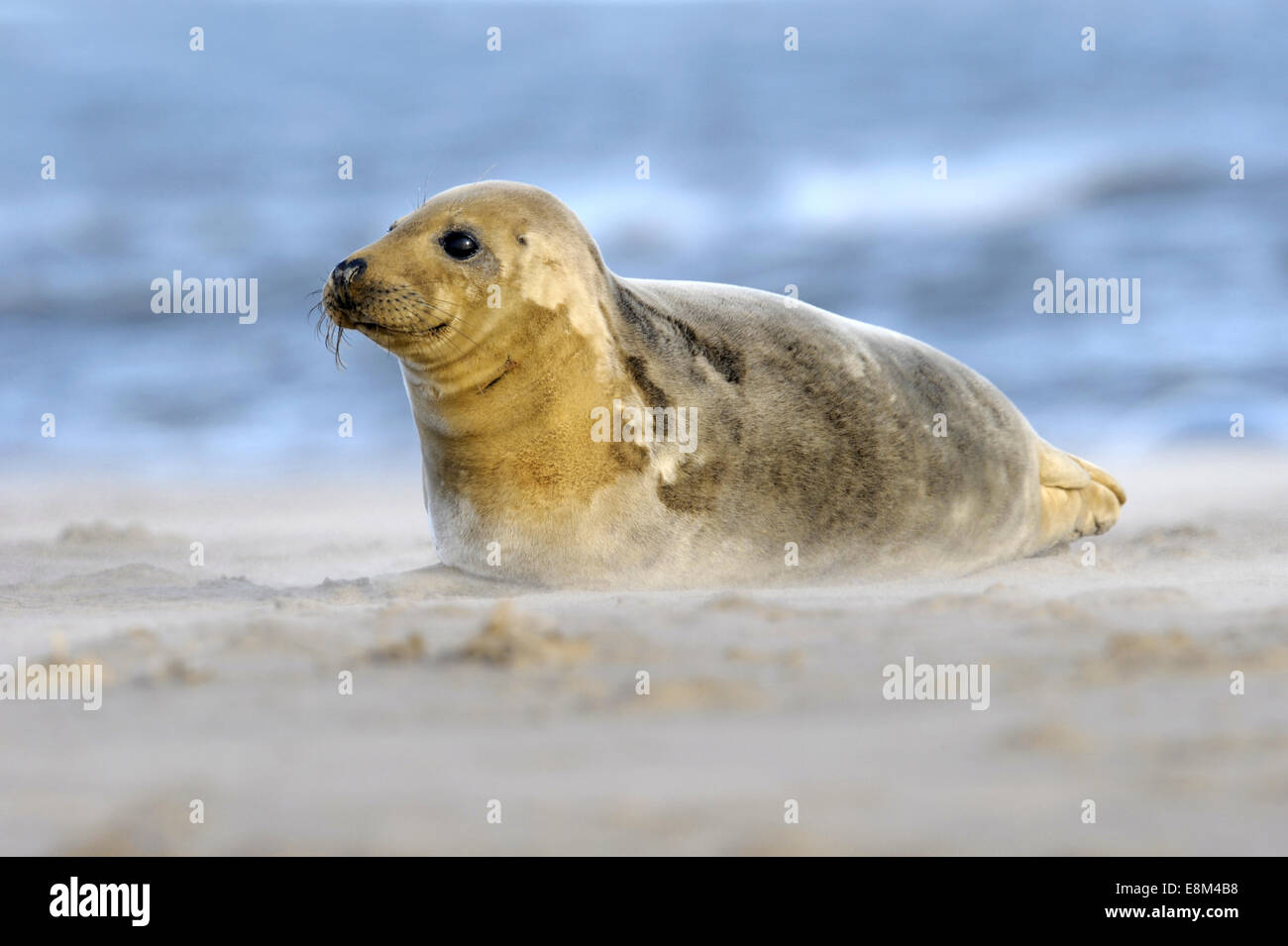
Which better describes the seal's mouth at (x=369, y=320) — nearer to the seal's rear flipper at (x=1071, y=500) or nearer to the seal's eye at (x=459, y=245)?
the seal's eye at (x=459, y=245)

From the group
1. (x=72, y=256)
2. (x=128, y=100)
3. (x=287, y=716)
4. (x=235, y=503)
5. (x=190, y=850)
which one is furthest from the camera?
(x=128, y=100)

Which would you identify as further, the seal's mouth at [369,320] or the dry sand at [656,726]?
the seal's mouth at [369,320]

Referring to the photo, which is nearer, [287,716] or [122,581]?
[287,716]

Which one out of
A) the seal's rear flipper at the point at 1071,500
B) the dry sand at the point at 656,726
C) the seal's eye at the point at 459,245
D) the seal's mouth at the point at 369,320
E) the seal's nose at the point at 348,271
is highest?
the seal's eye at the point at 459,245

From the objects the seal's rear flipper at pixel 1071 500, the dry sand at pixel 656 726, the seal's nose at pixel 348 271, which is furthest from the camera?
the seal's rear flipper at pixel 1071 500

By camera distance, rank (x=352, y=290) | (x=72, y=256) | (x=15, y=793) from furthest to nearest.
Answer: (x=72, y=256) → (x=352, y=290) → (x=15, y=793)

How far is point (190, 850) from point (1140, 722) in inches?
57.1

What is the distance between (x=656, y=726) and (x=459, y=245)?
89.1 inches

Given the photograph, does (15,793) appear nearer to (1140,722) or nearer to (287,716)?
(287,716)

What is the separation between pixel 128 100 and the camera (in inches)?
805

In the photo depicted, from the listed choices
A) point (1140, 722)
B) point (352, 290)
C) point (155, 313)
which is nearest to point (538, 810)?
point (1140, 722)

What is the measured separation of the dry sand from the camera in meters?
1.98

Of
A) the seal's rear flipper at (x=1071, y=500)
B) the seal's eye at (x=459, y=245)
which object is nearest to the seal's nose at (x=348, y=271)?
the seal's eye at (x=459, y=245)

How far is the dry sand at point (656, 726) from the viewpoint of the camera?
1.98 metres
